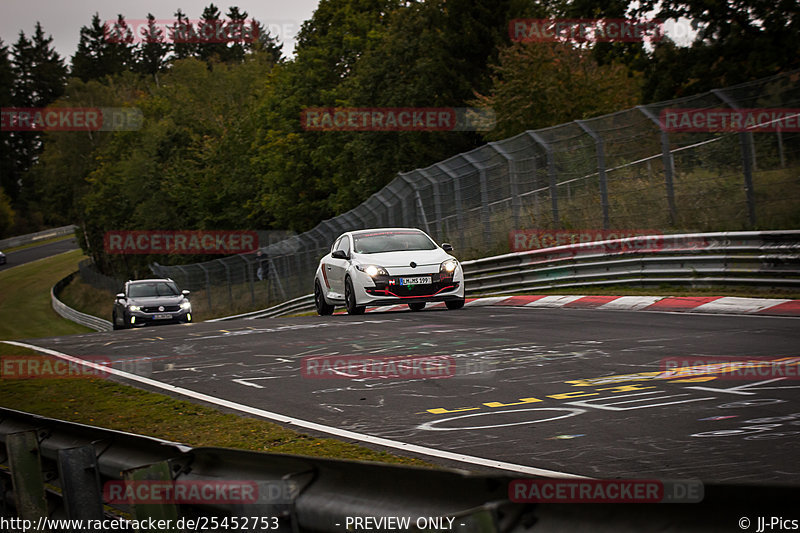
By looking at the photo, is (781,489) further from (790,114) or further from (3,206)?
(3,206)

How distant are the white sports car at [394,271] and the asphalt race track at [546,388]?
2473mm

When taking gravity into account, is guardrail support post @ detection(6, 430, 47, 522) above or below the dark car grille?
above

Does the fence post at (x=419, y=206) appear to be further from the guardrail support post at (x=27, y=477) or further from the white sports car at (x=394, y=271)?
the guardrail support post at (x=27, y=477)

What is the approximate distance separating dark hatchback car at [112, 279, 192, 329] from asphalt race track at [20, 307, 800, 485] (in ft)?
41.7

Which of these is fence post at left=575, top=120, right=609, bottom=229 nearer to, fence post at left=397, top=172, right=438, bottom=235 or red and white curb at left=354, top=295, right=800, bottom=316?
red and white curb at left=354, top=295, right=800, bottom=316

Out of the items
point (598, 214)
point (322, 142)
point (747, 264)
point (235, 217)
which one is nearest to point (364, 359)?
point (747, 264)

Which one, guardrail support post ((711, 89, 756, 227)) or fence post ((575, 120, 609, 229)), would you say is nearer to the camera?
guardrail support post ((711, 89, 756, 227))

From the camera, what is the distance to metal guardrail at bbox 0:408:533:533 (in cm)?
254

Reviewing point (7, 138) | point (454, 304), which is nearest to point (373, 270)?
point (454, 304)

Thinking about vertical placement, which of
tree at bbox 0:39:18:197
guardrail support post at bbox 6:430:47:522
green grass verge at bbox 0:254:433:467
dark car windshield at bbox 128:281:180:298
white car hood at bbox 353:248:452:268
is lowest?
green grass verge at bbox 0:254:433:467

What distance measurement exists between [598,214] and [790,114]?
5571 millimetres

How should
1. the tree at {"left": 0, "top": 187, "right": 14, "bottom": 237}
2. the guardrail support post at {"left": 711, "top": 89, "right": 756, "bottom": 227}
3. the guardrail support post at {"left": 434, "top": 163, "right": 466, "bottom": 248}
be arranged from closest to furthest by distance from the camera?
the guardrail support post at {"left": 711, "top": 89, "right": 756, "bottom": 227} → the guardrail support post at {"left": 434, "top": 163, "right": 466, "bottom": 248} → the tree at {"left": 0, "top": 187, "right": 14, "bottom": 237}

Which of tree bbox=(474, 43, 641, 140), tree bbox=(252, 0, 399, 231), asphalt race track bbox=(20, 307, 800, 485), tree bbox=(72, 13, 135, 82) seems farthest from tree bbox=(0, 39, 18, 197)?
asphalt race track bbox=(20, 307, 800, 485)

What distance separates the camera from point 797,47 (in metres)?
30.8
